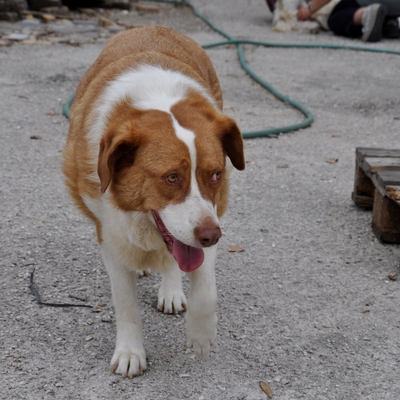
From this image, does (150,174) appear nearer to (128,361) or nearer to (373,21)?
(128,361)

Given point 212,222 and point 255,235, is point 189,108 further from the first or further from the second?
point 255,235

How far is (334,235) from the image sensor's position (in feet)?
14.8

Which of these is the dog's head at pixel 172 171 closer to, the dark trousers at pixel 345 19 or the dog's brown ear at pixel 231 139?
the dog's brown ear at pixel 231 139

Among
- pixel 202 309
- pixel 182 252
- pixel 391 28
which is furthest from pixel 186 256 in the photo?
pixel 391 28

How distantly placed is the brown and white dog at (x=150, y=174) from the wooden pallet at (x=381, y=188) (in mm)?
1476

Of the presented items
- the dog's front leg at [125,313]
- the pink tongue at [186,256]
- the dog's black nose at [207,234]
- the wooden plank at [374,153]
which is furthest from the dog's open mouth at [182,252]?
the wooden plank at [374,153]

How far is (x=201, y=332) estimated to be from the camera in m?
3.00

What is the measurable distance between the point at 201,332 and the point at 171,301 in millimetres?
579

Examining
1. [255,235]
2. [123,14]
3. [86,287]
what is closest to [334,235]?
[255,235]

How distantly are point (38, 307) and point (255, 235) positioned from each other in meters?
1.57

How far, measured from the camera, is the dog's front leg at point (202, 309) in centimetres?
296

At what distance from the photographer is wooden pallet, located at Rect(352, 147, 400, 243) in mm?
4188

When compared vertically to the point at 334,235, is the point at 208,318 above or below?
above

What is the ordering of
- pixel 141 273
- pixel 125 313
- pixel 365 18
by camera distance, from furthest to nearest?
1. pixel 365 18
2. pixel 141 273
3. pixel 125 313
